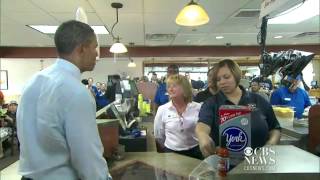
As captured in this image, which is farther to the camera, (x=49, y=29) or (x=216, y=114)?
(x=49, y=29)

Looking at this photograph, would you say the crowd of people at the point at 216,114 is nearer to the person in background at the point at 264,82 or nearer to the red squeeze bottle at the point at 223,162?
the red squeeze bottle at the point at 223,162

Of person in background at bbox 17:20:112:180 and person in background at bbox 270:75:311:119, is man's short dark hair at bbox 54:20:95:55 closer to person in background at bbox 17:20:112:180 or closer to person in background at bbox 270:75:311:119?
person in background at bbox 17:20:112:180

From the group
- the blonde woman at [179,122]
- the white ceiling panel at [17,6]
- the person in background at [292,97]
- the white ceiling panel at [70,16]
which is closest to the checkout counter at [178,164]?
the blonde woman at [179,122]

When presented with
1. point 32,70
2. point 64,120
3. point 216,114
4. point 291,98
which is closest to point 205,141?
point 216,114

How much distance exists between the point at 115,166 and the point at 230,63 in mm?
1000

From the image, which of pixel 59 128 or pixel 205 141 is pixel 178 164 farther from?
pixel 59 128

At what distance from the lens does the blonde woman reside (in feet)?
8.27

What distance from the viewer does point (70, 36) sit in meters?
1.45

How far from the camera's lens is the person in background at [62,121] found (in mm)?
1329

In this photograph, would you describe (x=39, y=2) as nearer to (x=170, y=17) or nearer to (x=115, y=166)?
(x=170, y=17)

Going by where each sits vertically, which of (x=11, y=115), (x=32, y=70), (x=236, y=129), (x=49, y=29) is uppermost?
(x=49, y=29)

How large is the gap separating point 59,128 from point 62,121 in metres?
0.03

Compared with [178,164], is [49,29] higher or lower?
higher

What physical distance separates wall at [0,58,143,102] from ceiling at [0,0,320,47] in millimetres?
6523
